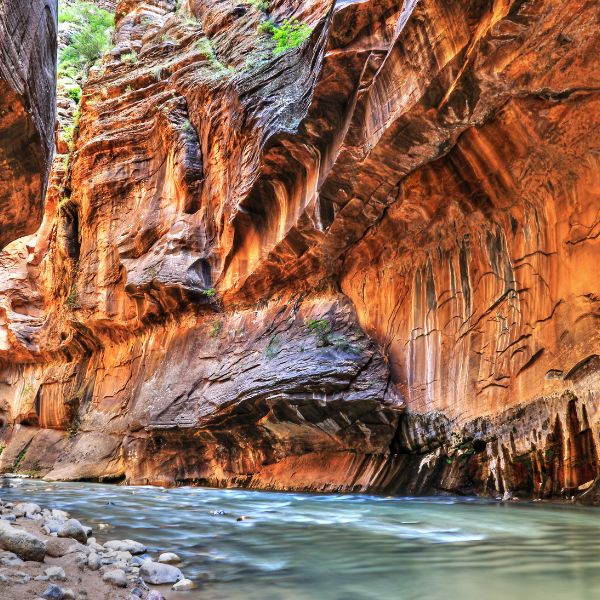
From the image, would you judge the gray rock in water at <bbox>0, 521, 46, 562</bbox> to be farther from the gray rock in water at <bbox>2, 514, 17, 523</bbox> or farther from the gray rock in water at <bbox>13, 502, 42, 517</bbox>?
the gray rock in water at <bbox>13, 502, 42, 517</bbox>

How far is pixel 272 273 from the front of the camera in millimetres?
13328

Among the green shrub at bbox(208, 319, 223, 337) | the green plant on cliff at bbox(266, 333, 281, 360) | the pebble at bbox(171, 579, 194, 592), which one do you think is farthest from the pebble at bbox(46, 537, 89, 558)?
the green shrub at bbox(208, 319, 223, 337)

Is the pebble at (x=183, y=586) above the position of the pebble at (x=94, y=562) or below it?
below

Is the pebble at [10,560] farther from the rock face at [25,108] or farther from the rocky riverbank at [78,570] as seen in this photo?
the rock face at [25,108]

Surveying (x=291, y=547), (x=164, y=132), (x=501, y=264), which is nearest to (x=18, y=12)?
(x=291, y=547)

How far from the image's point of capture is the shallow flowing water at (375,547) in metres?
3.26

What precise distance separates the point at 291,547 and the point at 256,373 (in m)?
7.10

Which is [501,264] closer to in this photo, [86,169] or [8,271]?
[86,169]

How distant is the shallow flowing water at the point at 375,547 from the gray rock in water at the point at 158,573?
0.14 m

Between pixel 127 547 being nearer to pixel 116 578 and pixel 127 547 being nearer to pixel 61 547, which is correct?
pixel 61 547

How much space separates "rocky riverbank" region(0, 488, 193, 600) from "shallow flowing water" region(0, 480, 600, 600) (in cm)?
19

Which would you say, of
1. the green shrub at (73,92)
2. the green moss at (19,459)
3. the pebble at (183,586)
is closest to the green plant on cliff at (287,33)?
the pebble at (183,586)

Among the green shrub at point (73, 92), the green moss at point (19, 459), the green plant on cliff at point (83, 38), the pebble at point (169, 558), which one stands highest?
the green plant on cliff at point (83, 38)

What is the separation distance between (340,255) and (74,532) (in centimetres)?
851
